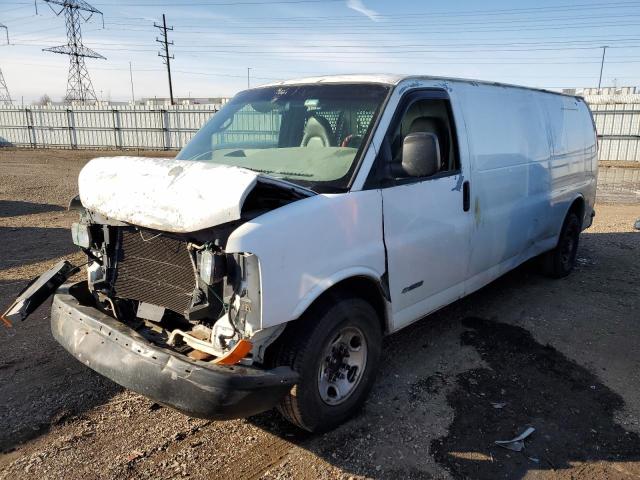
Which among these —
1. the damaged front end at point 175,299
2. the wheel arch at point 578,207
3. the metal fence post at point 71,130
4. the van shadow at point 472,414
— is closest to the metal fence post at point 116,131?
the metal fence post at point 71,130

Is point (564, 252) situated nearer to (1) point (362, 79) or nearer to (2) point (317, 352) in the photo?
(1) point (362, 79)

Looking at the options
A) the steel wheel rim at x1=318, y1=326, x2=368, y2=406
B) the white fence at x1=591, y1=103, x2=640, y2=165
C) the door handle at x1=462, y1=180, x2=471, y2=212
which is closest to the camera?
the steel wheel rim at x1=318, y1=326, x2=368, y2=406

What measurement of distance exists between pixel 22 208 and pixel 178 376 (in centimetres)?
1062

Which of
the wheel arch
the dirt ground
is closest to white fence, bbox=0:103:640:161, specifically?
the wheel arch

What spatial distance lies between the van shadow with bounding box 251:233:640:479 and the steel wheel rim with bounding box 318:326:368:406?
25 centimetres

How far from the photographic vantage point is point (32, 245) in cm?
784

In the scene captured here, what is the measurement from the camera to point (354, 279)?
328 cm

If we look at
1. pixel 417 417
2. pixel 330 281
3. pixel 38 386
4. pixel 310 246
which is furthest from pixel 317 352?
pixel 38 386

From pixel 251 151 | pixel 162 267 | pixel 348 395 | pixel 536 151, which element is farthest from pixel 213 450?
pixel 536 151

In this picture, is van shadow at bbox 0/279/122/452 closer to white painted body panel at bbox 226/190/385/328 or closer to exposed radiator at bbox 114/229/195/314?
exposed radiator at bbox 114/229/195/314

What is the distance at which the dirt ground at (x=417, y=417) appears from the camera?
299 centimetres

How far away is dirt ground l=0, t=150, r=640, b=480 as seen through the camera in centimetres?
299

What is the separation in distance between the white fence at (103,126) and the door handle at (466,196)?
26393 millimetres

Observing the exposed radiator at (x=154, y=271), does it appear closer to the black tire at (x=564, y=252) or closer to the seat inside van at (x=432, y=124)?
the seat inside van at (x=432, y=124)
